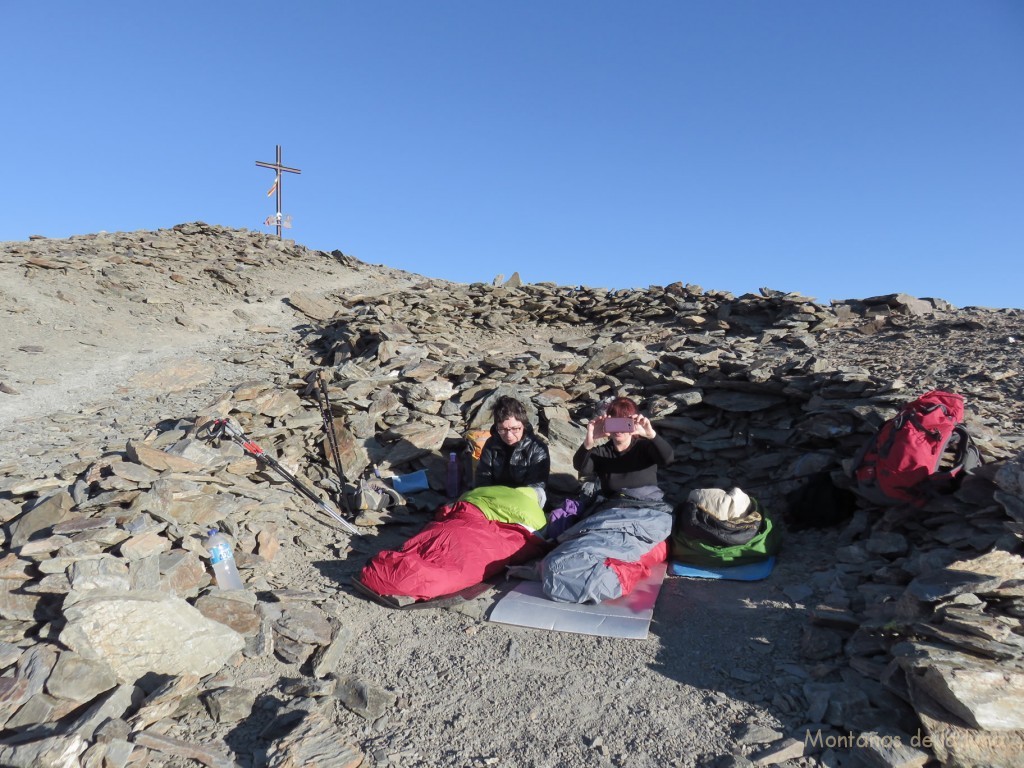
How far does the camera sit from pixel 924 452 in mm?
4566

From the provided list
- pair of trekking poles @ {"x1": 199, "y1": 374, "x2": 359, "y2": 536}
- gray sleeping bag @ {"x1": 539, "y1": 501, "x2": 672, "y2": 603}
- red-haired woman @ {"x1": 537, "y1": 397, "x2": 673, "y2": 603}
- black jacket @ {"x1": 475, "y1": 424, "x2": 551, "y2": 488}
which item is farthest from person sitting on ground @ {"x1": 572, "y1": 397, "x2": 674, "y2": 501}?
pair of trekking poles @ {"x1": 199, "y1": 374, "x2": 359, "y2": 536}

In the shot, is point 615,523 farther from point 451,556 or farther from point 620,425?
point 451,556

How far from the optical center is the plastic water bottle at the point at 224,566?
449 centimetres

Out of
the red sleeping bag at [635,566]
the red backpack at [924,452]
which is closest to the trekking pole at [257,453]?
the red sleeping bag at [635,566]

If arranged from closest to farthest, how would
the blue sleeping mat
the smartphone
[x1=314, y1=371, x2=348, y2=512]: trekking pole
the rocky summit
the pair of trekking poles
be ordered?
the rocky summit → the blue sleeping mat → the smartphone → the pair of trekking poles → [x1=314, y1=371, x2=348, y2=512]: trekking pole

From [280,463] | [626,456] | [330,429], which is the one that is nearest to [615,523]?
[626,456]

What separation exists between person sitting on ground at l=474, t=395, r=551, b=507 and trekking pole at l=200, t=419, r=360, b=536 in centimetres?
153

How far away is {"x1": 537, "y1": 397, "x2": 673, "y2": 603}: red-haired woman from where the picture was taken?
14.3 ft

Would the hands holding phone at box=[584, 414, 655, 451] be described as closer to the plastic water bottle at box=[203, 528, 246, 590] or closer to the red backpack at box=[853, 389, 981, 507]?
the red backpack at box=[853, 389, 981, 507]

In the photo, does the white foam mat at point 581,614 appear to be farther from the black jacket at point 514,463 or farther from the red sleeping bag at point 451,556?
the black jacket at point 514,463

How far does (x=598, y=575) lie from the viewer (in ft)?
14.2

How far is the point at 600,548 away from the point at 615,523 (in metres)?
0.32

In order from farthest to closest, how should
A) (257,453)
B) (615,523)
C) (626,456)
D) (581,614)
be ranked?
1. (257,453)
2. (626,456)
3. (615,523)
4. (581,614)

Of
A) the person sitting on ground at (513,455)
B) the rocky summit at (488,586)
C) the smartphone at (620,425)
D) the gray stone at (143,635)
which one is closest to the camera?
the rocky summit at (488,586)
